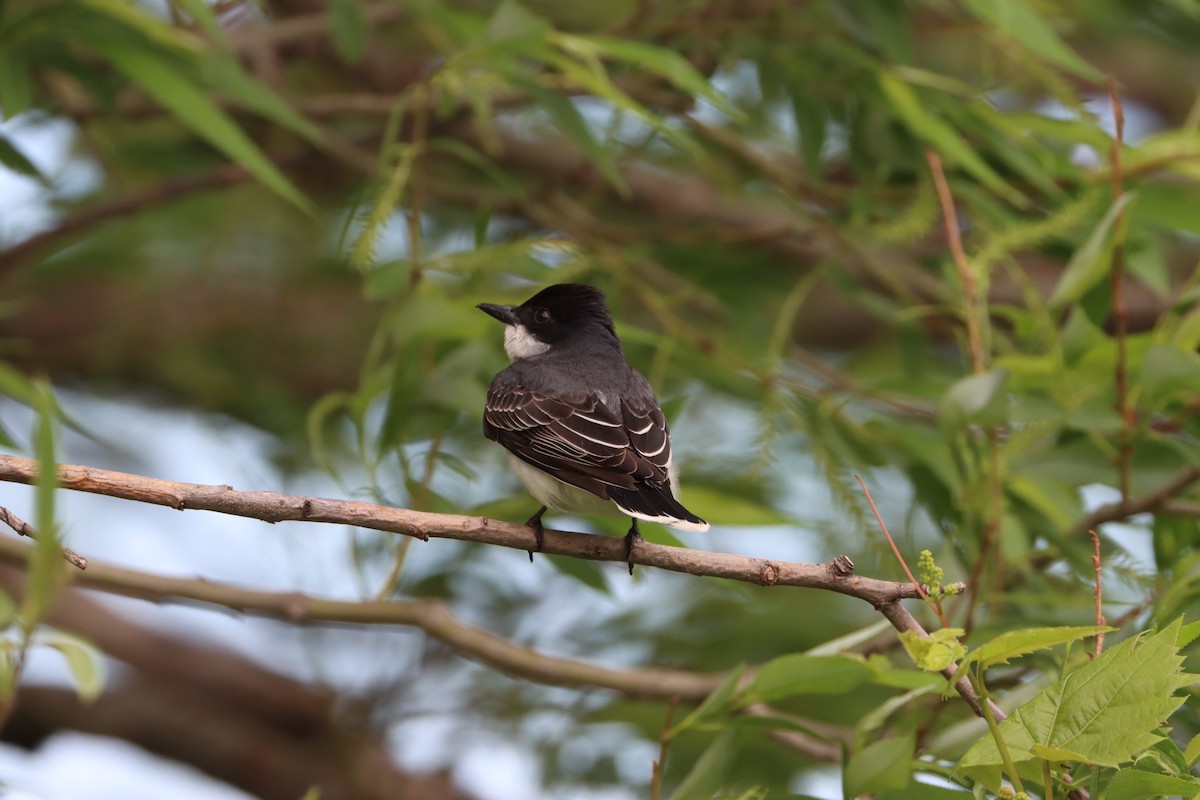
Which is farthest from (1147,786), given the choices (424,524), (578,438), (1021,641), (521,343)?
(521,343)

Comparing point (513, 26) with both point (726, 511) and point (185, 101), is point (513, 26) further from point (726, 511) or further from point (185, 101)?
point (726, 511)

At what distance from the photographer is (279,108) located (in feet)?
11.6

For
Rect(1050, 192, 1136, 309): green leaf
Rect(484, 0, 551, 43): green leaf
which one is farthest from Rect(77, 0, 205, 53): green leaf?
Rect(1050, 192, 1136, 309): green leaf

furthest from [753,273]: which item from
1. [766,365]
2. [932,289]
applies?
[766,365]

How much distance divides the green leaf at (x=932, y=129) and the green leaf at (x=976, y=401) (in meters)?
0.86

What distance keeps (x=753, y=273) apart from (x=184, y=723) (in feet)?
8.94

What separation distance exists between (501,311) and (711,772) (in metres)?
1.47

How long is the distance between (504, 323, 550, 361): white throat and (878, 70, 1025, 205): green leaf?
1221 mm

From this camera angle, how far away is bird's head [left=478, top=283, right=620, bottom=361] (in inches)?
153

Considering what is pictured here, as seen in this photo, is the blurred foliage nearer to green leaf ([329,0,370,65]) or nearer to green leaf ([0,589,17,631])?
green leaf ([329,0,370,65])

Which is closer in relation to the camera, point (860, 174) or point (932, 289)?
point (860, 174)

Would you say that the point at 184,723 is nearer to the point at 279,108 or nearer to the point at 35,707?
the point at 35,707

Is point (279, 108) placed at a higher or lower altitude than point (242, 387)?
higher

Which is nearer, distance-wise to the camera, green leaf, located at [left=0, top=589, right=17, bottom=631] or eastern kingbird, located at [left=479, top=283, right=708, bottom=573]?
green leaf, located at [left=0, top=589, right=17, bottom=631]
